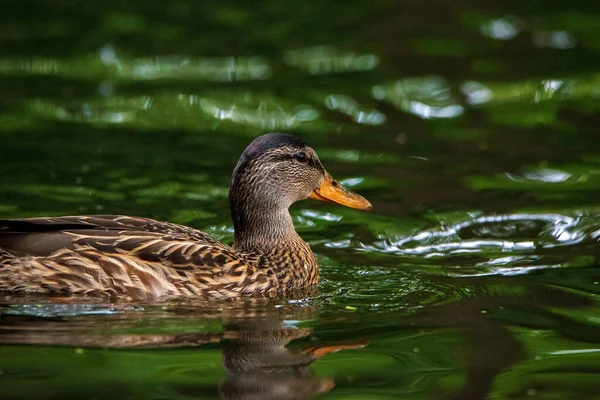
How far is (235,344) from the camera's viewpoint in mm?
8609

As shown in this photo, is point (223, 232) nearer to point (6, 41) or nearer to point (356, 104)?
point (356, 104)

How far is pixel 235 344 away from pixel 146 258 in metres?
1.43

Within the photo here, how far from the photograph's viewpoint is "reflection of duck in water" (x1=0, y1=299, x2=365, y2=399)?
7691mm

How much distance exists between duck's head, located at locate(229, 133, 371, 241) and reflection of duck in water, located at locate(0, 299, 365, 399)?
1.19 m

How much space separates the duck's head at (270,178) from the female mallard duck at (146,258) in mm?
11

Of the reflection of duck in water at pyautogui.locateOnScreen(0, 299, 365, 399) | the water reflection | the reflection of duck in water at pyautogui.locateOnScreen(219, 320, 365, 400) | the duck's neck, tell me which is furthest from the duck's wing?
the water reflection

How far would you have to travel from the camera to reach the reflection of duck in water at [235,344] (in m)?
7.69

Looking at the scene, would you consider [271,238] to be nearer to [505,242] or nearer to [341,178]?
[505,242]

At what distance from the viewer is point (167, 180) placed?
1296 centimetres

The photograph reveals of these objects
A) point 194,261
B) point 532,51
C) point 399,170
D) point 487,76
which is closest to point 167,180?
point 399,170

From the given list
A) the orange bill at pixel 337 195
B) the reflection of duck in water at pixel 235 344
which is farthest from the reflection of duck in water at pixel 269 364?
the orange bill at pixel 337 195

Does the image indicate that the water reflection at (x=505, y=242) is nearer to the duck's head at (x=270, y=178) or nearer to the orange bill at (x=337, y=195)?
the orange bill at (x=337, y=195)

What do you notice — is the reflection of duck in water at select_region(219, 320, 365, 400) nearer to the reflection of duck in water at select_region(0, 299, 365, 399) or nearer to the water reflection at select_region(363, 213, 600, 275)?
the reflection of duck in water at select_region(0, 299, 365, 399)

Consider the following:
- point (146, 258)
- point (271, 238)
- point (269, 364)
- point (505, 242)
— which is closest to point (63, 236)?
point (146, 258)
